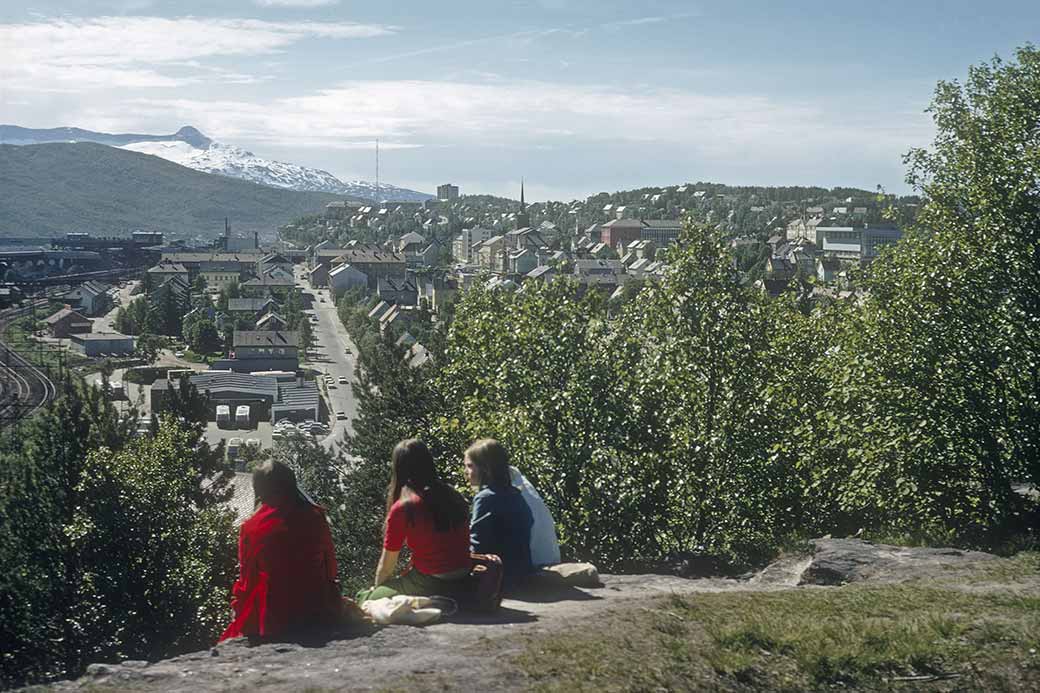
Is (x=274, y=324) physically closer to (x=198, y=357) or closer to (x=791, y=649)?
(x=198, y=357)

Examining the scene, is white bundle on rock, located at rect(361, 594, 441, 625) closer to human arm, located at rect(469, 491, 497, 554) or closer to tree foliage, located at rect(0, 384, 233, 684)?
human arm, located at rect(469, 491, 497, 554)

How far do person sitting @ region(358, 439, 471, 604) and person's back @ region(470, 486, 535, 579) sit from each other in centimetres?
57

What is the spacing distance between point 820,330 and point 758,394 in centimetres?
398

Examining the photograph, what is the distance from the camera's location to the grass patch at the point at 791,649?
229 inches

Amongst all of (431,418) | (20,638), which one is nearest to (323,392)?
(431,418)

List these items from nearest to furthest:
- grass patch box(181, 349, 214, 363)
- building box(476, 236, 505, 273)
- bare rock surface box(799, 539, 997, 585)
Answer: bare rock surface box(799, 539, 997, 585), grass patch box(181, 349, 214, 363), building box(476, 236, 505, 273)

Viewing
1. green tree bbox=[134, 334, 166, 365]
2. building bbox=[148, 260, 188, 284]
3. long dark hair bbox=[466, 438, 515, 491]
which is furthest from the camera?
building bbox=[148, 260, 188, 284]

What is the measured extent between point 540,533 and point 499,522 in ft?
2.09

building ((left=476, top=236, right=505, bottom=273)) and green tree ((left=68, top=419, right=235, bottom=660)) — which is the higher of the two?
building ((left=476, top=236, right=505, bottom=273))

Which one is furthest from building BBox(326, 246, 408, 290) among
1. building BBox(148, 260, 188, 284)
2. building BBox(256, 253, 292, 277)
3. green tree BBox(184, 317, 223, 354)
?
green tree BBox(184, 317, 223, 354)

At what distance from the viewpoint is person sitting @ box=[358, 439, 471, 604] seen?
6.65 meters

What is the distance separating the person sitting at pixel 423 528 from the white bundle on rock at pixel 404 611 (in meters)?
0.23

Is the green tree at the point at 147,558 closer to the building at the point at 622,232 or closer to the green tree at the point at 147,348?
the green tree at the point at 147,348

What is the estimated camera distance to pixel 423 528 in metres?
6.69
